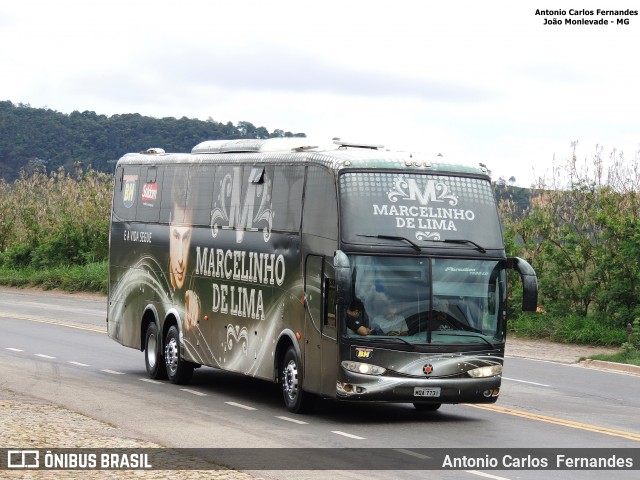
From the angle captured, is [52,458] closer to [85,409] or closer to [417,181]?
[85,409]

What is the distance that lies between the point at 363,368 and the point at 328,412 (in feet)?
6.34

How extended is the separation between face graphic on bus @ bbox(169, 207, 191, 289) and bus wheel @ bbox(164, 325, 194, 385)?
0.85m

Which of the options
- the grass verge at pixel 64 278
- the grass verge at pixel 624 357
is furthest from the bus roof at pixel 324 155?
the grass verge at pixel 64 278

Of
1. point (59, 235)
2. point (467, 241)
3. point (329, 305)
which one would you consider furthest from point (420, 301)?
point (59, 235)

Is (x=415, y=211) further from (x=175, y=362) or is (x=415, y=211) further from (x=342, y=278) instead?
(x=175, y=362)

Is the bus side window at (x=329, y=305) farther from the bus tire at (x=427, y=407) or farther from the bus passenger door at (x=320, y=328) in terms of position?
the bus tire at (x=427, y=407)

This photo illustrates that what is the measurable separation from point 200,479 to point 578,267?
901 inches

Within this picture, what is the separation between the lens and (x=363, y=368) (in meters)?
16.6

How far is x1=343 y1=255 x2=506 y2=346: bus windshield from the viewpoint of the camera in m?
16.7

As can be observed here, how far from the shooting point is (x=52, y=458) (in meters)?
13.1

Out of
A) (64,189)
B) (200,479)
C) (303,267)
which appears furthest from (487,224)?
(64,189)

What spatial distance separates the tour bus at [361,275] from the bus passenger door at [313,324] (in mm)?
26

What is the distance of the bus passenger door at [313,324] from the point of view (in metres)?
17.3

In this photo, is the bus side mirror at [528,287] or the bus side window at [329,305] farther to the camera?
the bus side window at [329,305]
